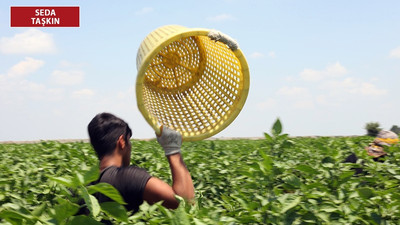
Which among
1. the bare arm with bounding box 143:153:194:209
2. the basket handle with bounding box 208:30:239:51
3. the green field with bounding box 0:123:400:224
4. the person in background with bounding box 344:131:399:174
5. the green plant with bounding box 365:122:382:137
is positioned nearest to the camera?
the green field with bounding box 0:123:400:224

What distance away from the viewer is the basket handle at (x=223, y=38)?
8.77ft

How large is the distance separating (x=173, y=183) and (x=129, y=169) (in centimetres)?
27

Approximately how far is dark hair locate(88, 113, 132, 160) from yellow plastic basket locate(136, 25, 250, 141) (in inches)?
7.5

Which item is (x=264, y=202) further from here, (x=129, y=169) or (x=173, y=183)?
(x=129, y=169)

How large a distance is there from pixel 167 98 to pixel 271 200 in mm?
1988

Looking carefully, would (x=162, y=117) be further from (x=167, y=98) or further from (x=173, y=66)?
(x=173, y=66)

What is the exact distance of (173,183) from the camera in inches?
97.1

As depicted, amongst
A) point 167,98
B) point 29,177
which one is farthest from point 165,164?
point 29,177

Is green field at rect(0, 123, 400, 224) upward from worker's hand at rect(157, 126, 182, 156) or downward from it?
downward

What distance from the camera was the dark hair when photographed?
2.54 metres

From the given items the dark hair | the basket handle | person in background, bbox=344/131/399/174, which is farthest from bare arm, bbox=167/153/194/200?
person in background, bbox=344/131/399/174

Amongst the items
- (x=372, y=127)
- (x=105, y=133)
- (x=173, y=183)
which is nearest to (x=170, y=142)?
(x=173, y=183)

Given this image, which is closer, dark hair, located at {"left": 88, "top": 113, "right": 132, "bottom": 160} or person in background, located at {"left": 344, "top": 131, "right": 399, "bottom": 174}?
dark hair, located at {"left": 88, "top": 113, "right": 132, "bottom": 160}

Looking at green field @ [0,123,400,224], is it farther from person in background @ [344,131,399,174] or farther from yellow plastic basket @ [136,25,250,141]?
person in background @ [344,131,399,174]
